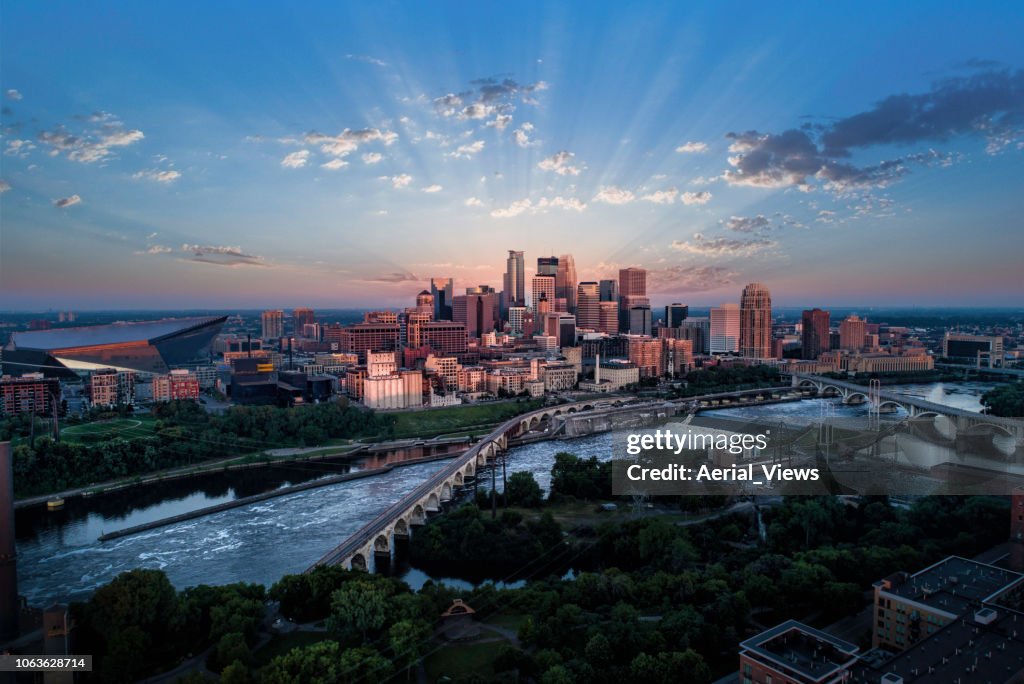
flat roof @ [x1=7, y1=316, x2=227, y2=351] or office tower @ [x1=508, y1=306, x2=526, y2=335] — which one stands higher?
office tower @ [x1=508, y1=306, x2=526, y2=335]

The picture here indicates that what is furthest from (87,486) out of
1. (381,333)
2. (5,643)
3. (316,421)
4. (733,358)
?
(733,358)

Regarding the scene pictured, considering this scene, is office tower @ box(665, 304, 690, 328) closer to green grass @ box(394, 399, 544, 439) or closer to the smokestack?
green grass @ box(394, 399, 544, 439)

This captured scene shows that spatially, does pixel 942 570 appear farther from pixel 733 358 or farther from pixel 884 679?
pixel 733 358

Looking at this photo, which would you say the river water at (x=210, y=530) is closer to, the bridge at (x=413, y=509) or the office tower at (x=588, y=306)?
the bridge at (x=413, y=509)

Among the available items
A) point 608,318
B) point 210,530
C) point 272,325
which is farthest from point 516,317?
point 210,530

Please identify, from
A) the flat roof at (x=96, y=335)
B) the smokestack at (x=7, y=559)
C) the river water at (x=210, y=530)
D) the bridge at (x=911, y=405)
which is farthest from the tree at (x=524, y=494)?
the flat roof at (x=96, y=335)

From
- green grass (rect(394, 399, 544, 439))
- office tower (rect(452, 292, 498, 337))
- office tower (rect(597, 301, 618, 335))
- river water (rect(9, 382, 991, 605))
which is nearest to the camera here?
river water (rect(9, 382, 991, 605))

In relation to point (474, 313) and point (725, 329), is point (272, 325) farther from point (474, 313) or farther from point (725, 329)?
point (725, 329)

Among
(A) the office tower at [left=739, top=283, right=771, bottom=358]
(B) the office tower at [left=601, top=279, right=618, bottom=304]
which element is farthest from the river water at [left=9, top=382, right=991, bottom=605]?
(B) the office tower at [left=601, top=279, right=618, bottom=304]
